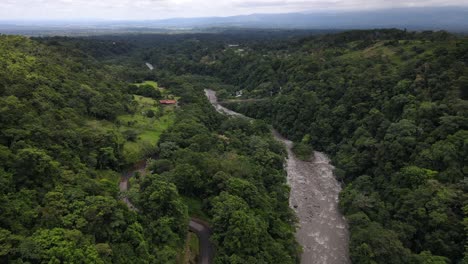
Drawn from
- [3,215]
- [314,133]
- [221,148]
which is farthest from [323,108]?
[3,215]

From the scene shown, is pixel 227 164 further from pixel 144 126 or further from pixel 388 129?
pixel 388 129

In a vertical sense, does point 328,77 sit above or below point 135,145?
above

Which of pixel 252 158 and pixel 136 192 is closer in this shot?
pixel 136 192

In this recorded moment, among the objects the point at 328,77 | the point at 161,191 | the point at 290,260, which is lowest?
the point at 290,260

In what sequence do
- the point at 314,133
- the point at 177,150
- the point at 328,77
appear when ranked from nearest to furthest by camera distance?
the point at 177,150, the point at 314,133, the point at 328,77

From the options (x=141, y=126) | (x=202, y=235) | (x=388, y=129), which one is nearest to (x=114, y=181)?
(x=202, y=235)

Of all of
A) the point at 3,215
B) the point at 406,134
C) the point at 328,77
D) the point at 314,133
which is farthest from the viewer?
the point at 328,77

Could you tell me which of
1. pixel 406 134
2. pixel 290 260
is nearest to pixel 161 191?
pixel 290 260

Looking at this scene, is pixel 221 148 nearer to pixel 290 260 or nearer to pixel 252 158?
pixel 252 158
